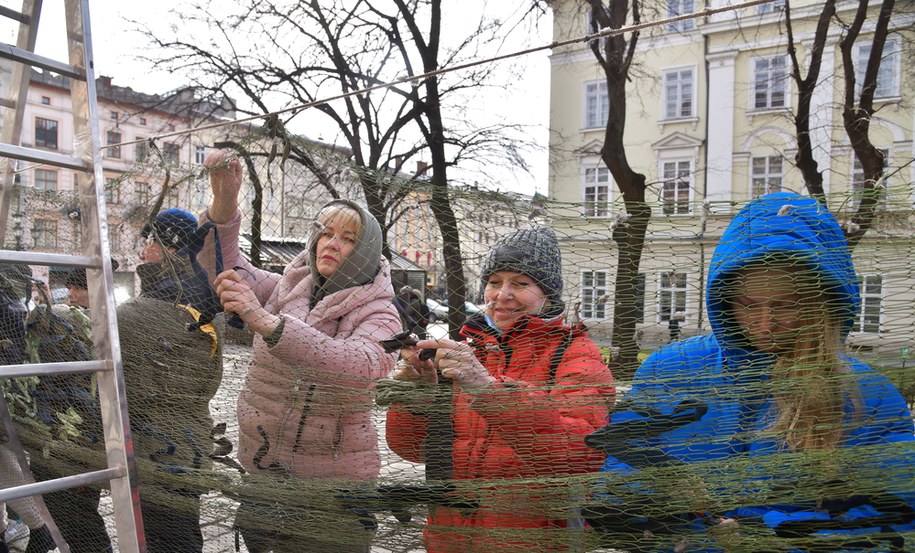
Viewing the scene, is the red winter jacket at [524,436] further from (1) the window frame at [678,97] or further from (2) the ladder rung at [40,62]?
(1) the window frame at [678,97]

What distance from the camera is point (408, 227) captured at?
8.25 ft

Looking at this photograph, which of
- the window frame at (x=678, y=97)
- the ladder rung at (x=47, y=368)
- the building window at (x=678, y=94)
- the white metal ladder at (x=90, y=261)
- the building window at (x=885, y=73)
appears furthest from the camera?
the building window at (x=678, y=94)

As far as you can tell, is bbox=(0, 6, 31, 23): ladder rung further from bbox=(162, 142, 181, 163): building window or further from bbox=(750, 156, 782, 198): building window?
bbox=(750, 156, 782, 198): building window

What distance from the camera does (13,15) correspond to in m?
2.01

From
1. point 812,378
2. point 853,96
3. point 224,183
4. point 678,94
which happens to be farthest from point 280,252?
point 678,94

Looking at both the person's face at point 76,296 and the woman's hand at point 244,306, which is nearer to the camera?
the woman's hand at point 244,306

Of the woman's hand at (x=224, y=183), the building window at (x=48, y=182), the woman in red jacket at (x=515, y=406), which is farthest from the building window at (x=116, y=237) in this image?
the woman in red jacket at (x=515, y=406)

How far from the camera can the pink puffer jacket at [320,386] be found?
1929 mm

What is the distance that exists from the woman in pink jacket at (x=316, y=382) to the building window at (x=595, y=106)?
23189mm

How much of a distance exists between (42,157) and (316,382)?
39.1 inches

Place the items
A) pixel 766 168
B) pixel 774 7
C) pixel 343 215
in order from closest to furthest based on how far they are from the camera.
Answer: pixel 343 215, pixel 774 7, pixel 766 168

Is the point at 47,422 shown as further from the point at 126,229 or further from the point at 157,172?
the point at 157,172

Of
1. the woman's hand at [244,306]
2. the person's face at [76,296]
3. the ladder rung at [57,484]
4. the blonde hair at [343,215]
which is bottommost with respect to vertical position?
the ladder rung at [57,484]

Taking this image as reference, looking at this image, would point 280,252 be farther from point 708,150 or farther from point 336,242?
point 708,150
